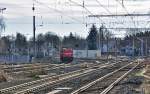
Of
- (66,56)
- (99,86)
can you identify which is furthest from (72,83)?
(66,56)

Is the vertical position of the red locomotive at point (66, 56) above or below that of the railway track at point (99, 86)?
above

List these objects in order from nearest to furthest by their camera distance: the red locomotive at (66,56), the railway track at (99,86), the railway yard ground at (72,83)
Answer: the railway track at (99,86) → the railway yard ground at (72,83) → the red locomotive at (66,56)

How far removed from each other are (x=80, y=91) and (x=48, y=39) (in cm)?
16549

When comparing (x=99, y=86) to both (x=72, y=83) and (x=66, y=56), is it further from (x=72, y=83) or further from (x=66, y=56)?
(x=66, y=56)

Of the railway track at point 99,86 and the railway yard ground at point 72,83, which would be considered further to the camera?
the railway yard ground at point 72,83

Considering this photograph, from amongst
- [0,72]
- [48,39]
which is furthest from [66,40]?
[0,72]

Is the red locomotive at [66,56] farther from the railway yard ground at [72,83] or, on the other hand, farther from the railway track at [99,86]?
the railway track at [99,86]

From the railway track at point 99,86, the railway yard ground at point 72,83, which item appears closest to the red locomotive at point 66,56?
the railway yard ground at point 72,83

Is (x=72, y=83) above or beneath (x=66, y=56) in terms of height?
beneath

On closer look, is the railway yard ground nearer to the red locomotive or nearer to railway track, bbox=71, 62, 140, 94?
railway track, bbox=71, 62, 140, 94

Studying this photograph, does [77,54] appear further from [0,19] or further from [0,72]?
[0,72]

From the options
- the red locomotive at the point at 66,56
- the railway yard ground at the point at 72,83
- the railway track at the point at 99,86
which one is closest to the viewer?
the railway track at the point at 99,86

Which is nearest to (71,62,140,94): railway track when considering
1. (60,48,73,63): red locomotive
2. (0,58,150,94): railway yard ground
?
(0,58,150,94): railway yard ground

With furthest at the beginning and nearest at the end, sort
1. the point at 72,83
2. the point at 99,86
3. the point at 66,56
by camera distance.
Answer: the point at 66,56 < the point at 72,83 < the point at 99,86
